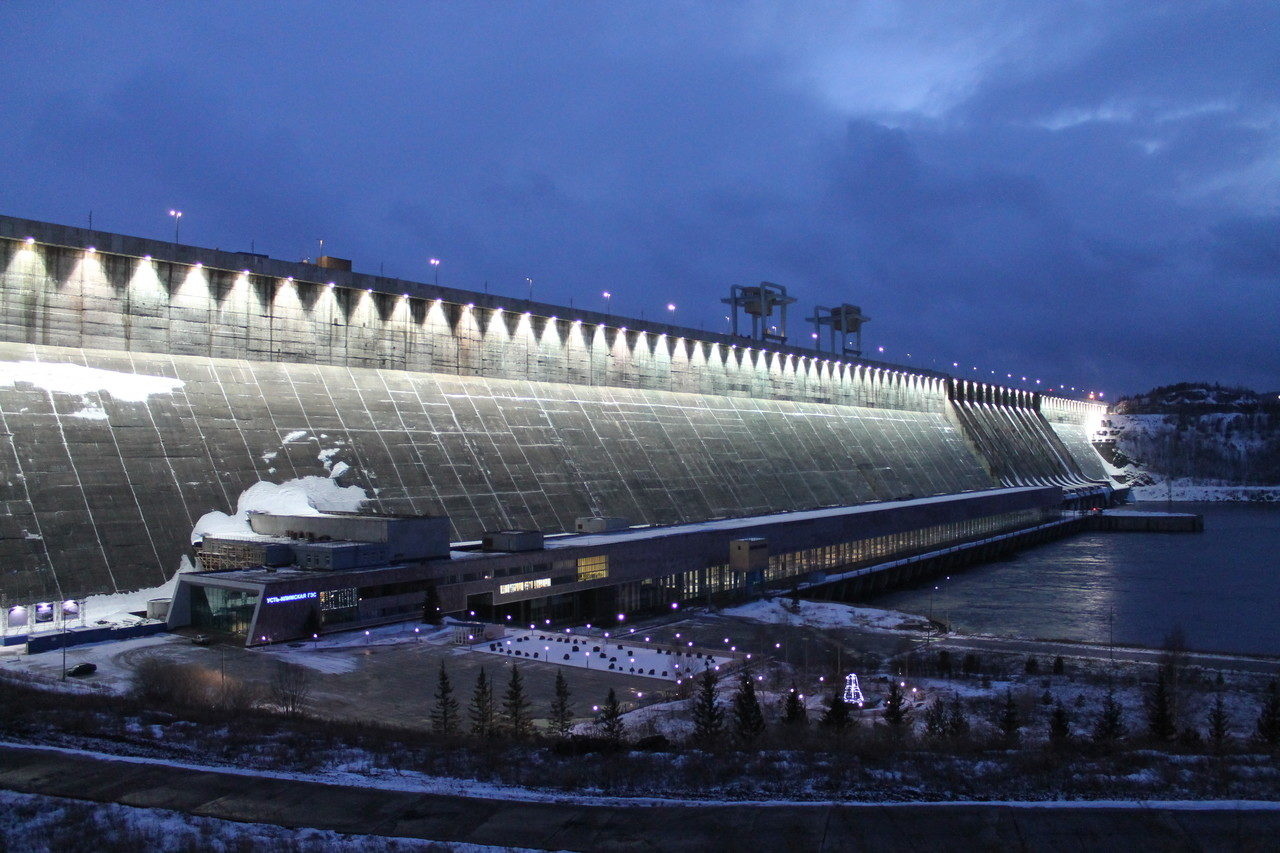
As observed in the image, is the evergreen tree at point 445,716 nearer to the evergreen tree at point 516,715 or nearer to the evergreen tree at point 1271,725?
the evergreen tree at point 516,715

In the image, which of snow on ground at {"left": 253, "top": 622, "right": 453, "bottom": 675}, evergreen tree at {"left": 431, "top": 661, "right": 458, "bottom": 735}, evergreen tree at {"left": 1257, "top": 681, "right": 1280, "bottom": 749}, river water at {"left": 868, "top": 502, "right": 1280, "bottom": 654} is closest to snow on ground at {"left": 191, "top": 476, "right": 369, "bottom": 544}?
snow on ground at {"left": 253, "top": 622, "right": 453, "bottom": 675}

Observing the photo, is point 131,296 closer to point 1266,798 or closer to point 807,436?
point 1266,798

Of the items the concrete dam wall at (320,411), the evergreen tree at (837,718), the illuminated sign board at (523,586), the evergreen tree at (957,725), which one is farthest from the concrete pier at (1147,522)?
the evergreen tree at (837,718)

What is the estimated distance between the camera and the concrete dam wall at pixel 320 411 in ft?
100

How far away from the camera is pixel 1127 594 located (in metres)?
49.6

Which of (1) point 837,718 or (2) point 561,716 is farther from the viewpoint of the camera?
(1) point 837,718

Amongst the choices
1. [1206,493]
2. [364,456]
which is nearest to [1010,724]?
[364,456]

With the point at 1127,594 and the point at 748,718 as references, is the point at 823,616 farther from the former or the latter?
the point at 748,718

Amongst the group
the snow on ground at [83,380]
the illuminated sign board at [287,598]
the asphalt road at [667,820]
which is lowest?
the illuminated sign board at [287,598]

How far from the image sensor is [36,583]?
27234 mm

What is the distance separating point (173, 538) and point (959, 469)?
72.2 m

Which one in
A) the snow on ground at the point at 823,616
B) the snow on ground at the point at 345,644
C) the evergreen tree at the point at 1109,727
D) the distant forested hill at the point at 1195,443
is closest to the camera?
the evergreen tree at the point at 1109,727

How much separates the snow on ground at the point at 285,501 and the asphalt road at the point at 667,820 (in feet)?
71.7

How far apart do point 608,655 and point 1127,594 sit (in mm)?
35949
